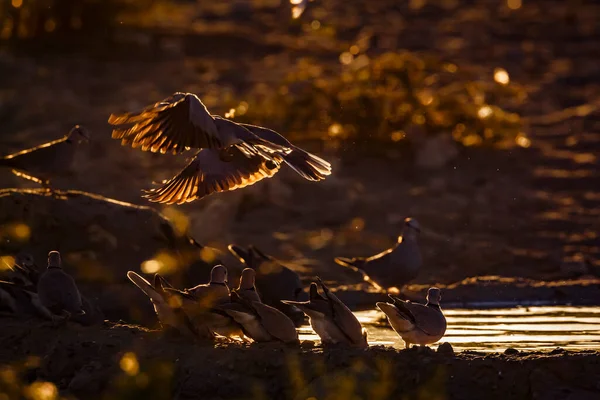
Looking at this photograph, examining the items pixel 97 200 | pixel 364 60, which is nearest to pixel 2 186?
pixel 97 200

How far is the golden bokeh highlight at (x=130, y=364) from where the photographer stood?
7.64 m

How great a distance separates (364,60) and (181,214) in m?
7.42

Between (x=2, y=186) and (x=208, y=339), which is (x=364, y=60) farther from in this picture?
(x=208, y=339)

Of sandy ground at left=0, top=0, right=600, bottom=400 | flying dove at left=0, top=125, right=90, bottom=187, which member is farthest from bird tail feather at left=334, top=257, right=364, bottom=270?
flying dove at left=0, top=125, right=90, bottom=187

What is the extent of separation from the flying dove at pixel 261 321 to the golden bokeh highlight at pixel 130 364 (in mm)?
633

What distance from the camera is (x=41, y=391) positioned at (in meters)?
7.40

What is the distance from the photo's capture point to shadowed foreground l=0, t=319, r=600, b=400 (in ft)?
24.0

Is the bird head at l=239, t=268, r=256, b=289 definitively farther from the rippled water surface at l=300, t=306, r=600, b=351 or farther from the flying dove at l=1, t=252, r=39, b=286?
the flying dove at l=1, t=252, r=39, b=286

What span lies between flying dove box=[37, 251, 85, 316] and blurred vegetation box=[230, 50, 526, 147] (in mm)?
7813

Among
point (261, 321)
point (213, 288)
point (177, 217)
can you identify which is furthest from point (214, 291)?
point (177, 217)

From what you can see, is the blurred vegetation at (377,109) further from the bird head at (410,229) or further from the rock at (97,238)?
the rock at (97,238)

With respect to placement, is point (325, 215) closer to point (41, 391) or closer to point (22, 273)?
point (22, 273)

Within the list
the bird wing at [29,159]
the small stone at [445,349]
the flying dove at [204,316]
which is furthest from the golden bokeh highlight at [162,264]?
the small stone at [445,349]

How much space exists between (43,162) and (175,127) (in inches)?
128
